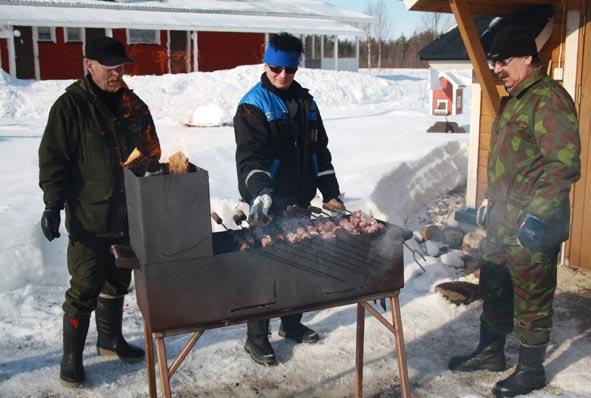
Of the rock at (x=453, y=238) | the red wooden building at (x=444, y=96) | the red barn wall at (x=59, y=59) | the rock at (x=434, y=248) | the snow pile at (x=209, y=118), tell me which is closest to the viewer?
the rock at (x=434, y=248)

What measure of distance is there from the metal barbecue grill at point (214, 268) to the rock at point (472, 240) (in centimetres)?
369

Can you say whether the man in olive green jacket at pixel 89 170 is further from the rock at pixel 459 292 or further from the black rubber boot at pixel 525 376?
the rock at pixel 459 292

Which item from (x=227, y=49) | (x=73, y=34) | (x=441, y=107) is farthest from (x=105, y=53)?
(x=227, y=49)

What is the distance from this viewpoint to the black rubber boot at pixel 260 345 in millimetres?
4184

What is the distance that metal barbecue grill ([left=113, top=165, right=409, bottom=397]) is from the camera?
2.80 metres

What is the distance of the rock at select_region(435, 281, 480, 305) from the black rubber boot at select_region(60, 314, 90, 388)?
10.1 feet

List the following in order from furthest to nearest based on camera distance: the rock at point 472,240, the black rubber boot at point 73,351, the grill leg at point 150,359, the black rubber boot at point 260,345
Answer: the rock at point 472,240
the black rubber boot at point 260,345
the black rubber boot at point 73,351
the grill leg at point 150,359

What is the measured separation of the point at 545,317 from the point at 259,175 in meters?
1.98

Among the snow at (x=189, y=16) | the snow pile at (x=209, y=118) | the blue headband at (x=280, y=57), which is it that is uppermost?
the snow at (x=189, y=16)

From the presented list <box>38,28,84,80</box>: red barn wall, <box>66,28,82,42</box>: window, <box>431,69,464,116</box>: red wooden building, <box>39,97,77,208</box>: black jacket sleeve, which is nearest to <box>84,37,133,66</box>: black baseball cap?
<box>39,97,77,208</box>: black jacket sleeve

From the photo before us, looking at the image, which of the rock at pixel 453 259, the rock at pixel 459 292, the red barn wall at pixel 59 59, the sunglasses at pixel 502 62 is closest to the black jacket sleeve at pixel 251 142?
the sunglasses at pixel 502 62

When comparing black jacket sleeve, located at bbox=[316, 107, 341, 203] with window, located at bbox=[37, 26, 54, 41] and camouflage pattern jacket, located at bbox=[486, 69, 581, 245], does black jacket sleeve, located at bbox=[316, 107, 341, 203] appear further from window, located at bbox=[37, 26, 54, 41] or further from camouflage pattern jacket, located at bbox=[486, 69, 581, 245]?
window, located at bbox=[37, 26, 54, 41]

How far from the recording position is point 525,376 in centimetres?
373

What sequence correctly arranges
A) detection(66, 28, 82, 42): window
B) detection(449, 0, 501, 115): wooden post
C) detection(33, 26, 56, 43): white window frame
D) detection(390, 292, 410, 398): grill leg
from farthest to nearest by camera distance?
detection(66, 28, 82, 42): window → detection(33, 26, 56, 43): white window frame → detection(449, 0, 501, 115): wooden post → detection(390, 292, 410, 398): grill leg
